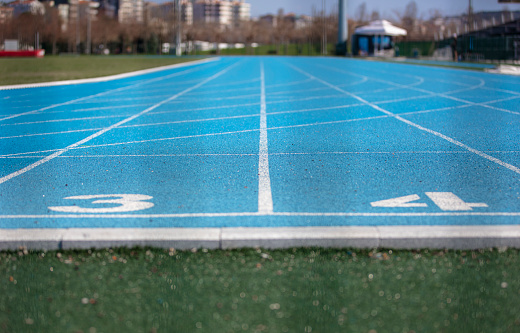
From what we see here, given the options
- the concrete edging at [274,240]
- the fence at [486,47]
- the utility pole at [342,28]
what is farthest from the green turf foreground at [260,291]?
Answer: the utility pole at [342,28]

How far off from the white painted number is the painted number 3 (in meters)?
2.17

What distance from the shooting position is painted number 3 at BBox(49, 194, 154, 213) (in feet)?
18.1

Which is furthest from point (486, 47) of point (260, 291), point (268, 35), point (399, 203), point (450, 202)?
point (268, 35)

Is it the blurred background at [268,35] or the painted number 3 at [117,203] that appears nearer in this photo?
the painted number 3 at [117,203]

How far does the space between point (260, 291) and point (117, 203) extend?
8.19ft

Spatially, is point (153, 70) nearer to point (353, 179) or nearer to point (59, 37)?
point (353, 179)

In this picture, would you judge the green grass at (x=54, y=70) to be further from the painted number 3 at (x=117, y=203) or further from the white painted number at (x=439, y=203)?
the white painted number at (x=439, y=203)

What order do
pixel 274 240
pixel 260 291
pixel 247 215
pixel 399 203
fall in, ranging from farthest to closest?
pixel 399 203
pixel 247 215
pixel 274 240
pixel 260 291

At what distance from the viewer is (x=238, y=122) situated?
12.2 m

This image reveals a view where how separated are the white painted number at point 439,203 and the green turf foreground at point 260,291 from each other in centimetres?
116

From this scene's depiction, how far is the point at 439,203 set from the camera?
571 cm

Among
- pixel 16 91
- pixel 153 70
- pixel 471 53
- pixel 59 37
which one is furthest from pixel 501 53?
pixel 59 37

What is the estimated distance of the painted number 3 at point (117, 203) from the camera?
5.51 m

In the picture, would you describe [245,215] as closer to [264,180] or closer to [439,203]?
[264,180]
